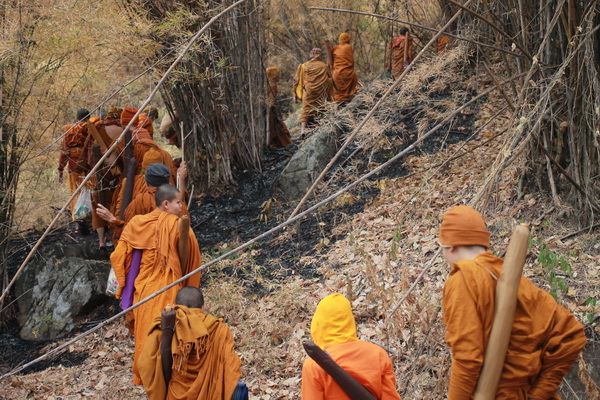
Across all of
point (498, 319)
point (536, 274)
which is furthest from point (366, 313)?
point (498, 319)

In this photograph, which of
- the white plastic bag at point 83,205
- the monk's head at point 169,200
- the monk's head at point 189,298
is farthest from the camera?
the white plastic bag at point 83,205

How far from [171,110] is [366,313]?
5274 mm

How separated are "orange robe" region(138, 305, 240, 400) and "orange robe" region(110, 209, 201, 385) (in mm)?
754

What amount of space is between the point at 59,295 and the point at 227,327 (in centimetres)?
440

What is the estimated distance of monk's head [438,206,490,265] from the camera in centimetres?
300

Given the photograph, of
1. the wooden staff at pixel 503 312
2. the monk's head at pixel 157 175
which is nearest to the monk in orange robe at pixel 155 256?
the monk's head at pixel 157 175

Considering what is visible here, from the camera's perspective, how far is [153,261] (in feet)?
17.0

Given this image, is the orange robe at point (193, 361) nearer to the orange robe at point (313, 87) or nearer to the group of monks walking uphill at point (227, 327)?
the group of monks walking uphill at point (227, 327)

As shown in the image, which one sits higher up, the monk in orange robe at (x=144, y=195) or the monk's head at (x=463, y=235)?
the monk's head at (x=463, y=235)

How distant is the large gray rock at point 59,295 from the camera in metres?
8.00

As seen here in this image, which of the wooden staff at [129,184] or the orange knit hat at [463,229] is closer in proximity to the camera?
the orange knit hat at [463,229]

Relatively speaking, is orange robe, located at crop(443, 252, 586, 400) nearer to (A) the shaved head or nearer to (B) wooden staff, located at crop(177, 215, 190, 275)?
(B) wooden staff, located at crop(177, 215, 190, 275)

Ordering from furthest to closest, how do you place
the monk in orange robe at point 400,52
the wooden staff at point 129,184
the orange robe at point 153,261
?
the monk in orange robe at point 400,52 → the wooden staff at point 129,184 → the orange robe at point 153,261

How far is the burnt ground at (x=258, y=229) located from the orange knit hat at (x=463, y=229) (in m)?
4.20
